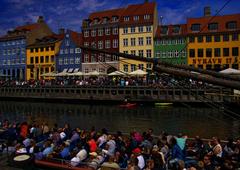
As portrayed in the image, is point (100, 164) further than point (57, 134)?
No

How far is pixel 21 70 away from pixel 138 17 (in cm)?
3212

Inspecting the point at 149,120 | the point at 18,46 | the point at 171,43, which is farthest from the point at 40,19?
the point at 149,120

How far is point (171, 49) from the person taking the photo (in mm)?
60781

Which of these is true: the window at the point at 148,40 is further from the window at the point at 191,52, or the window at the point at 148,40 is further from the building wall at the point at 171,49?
the window at the point at 191,52

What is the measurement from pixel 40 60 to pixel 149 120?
49835 millimetres

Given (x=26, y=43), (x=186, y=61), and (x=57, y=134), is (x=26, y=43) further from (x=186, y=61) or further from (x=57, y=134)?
(x=57, y=134)

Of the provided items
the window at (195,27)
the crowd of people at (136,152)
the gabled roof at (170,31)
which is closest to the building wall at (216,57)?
the window at (195,27)

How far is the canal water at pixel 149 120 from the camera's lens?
25.3 meters

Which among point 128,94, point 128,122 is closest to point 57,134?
point 128,122

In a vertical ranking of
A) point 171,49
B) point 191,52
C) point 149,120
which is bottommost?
point 149,120

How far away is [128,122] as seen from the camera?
2973 cm

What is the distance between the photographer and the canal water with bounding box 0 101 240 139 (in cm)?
2533

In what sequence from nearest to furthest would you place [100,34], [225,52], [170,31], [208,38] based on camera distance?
Answer: [225,52], [208,38], [170,31], [100,34]

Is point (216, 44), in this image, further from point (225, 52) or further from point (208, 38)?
point (225, 52)
